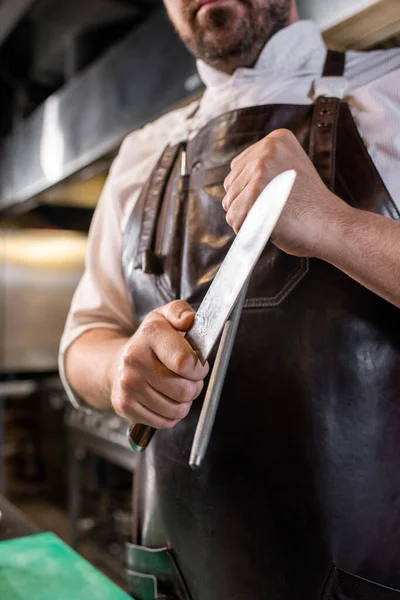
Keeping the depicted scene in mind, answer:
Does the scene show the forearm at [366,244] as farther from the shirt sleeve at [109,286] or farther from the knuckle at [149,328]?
the shirt sleeve at [109,286]

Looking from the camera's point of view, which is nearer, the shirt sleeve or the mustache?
the mustache

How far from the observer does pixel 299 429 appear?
0.84 metres

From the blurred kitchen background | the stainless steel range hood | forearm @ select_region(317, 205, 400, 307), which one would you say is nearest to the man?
forearm @ select_region(317, 205, 400, 307)

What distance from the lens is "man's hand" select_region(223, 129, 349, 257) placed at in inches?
28.2

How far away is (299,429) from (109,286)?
503mm

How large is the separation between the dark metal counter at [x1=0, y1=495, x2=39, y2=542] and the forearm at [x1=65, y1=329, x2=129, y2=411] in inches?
11.1

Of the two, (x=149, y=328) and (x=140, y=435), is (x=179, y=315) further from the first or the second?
(x=140, y=435)

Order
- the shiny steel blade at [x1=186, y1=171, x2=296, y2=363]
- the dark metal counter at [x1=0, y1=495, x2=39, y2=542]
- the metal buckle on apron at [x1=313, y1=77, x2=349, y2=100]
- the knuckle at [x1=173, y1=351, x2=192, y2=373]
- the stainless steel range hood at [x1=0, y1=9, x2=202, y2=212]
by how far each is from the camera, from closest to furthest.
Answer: the shiny steel blade at [x1=186, y1=171, x2=296, y2=363]
the knuckle at [x1=173, y1=351, x2=192, y2=373]
the metal buckle on apron at [x1=313, y1=77, x2=349, y2=100]
the dark metal counter at [x1=0, y1=495, x2=39, y2=542]
the stainless steel range hood at [x1=0, y1=9, x2=202, y2=212]

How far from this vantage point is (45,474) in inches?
152

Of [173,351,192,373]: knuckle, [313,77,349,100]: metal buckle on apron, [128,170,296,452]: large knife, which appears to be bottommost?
[173,351,192,373]: knuckle

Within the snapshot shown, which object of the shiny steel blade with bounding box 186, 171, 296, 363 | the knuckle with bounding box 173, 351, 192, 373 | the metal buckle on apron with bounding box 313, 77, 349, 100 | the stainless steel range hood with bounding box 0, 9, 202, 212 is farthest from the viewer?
the stainless steel range hood with bounding box 0, 9, 202, 212

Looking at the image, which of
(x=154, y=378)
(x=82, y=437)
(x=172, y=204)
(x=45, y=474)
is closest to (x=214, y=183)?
(x=172, y=204)

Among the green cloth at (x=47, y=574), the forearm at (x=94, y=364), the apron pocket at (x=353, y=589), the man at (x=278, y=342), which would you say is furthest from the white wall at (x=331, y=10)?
the green cloth at (x=47, y=574)

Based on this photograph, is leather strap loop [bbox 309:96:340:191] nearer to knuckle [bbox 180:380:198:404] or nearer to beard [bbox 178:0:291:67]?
beard [bbox 178:0:291:67]
